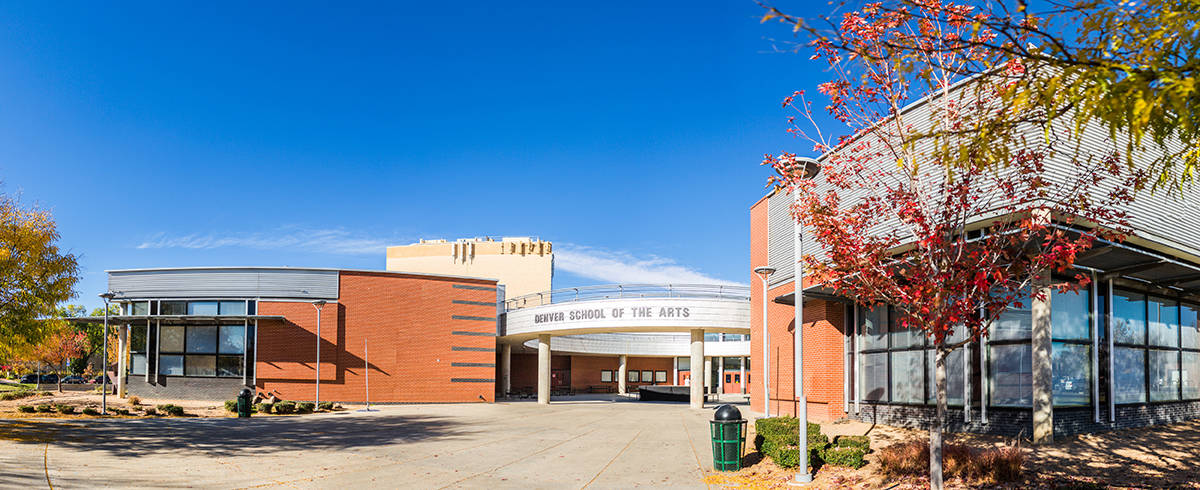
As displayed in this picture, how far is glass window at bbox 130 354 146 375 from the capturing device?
39.7 metres

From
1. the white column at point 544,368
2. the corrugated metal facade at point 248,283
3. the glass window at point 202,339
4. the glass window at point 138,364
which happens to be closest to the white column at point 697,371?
the white column at point 544,368

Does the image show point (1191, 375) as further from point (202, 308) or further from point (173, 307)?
point (173, 307)

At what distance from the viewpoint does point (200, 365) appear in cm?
3897

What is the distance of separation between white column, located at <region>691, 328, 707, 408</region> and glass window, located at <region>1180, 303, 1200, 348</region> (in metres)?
20.6

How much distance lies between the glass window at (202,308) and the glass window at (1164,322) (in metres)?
38.9

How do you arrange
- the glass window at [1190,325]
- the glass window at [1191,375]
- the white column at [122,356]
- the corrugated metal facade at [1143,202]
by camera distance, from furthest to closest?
the white column at [122,356]
the glass window at [1190,325]
the glass window at [1191,375]
the corrugated metal facade at [1143,202]

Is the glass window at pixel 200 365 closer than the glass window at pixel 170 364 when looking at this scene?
Yes

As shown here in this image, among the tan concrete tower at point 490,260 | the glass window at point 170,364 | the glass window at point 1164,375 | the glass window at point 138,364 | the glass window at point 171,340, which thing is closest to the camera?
the glass window at point 1164,375

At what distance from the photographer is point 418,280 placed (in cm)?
4069

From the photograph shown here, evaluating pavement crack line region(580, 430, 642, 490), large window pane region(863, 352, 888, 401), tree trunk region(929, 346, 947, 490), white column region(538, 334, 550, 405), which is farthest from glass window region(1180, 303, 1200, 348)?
white column region(538, 334, 550, 405)

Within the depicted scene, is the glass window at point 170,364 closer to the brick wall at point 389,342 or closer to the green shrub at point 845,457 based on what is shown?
the brick wall at point 389,342

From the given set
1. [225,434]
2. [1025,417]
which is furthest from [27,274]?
[1025,417]

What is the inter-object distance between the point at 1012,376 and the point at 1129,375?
13.6ft

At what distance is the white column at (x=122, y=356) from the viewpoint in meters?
40.4
